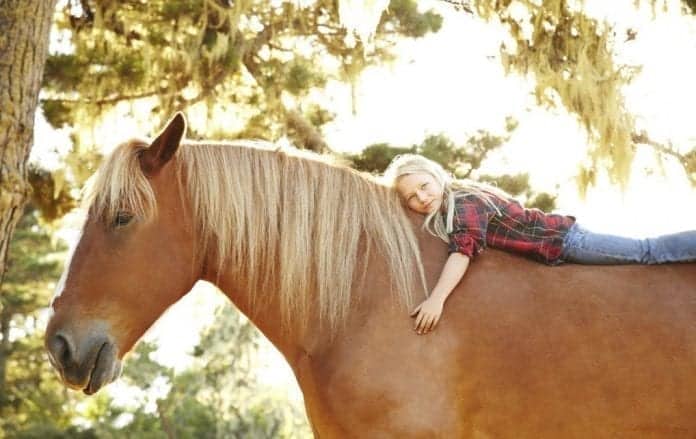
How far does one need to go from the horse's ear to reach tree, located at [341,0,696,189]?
4.99 m

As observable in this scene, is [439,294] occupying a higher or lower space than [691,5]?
lower

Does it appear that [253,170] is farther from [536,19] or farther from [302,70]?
[536,19]

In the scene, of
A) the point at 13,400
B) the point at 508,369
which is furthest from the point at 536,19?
the point at 13,400

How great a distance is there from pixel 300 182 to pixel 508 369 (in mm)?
1100

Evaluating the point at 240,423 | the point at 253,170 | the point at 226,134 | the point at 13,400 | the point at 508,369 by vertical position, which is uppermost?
the point at 253,170

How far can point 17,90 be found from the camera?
538cm

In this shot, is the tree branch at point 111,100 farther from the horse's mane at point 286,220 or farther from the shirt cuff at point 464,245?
the shirt cuff at point 464,245

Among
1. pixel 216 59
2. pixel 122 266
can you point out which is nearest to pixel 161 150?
pixel 122 266

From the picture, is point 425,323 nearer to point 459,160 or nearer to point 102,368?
point 102,368

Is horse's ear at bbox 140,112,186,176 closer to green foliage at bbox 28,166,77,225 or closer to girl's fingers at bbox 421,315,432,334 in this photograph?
girl's fingers at bbox 421,315,432,334

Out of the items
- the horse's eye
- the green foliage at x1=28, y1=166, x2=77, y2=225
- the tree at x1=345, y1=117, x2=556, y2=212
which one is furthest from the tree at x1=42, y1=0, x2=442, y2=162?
the horse's eye

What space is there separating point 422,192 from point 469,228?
0.84 feet

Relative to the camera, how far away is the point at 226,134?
8188 millimetres

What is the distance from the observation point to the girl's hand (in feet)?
10.5
